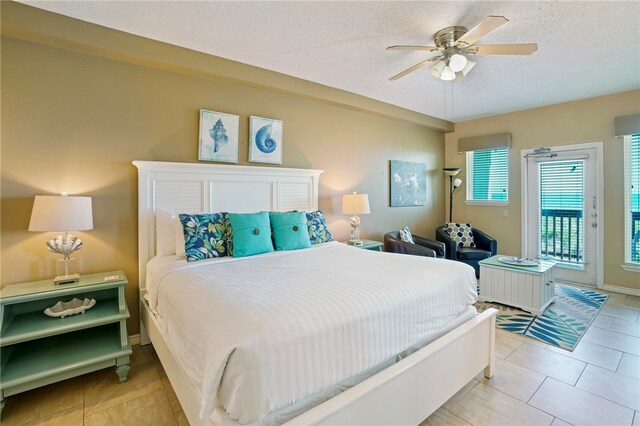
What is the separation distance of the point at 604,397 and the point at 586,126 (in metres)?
3.80

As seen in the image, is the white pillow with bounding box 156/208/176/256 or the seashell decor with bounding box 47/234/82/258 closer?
the seashell decor with bounding box 47/234/82/258

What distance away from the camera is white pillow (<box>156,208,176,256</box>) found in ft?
8.57

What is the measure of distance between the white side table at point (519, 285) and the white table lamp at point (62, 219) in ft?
13.1

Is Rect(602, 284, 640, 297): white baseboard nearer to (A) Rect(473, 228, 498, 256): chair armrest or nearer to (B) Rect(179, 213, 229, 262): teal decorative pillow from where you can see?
(A) Rect(473, 228, 498, 256): chair armrest

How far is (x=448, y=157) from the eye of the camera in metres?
5.76

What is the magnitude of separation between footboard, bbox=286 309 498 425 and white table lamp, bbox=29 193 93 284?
2.02 meters

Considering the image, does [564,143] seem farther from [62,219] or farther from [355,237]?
[62,219]

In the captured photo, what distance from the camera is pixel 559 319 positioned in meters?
3.10

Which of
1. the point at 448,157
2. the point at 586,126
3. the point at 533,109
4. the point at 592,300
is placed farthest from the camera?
the point at 448,157

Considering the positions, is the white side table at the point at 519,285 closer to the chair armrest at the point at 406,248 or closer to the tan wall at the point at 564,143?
the chair armrest at the point at 406,248

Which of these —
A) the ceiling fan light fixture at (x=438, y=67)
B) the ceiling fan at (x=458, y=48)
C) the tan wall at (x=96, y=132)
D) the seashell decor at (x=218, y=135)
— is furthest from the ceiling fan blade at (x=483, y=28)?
the seashell decor at (x=218, y=135)

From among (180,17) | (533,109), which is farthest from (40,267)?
(533,109)

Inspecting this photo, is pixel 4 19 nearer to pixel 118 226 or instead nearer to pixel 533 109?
pixel 118 226

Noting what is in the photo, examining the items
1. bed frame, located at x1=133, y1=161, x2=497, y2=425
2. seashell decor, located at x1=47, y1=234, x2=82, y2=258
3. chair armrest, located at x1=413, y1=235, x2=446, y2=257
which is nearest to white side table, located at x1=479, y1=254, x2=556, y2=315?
chair armrest, located at x1=413, y1=235, x2=446, y2=257
